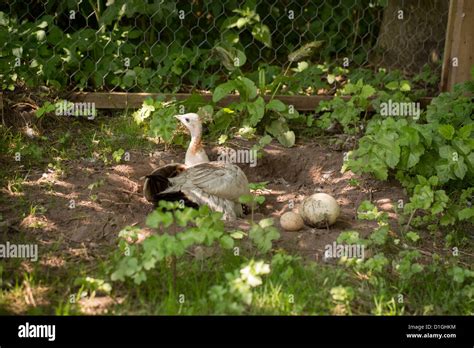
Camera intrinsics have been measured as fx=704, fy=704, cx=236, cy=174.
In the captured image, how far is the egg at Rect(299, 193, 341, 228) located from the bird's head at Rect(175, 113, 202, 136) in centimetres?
94

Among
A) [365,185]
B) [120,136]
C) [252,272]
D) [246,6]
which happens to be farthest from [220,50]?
[252,272]

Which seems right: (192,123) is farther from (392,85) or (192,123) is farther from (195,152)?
(392,85)

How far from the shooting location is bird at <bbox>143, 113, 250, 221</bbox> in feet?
13.2

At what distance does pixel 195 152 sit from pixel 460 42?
7.28ft

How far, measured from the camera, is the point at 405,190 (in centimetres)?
428

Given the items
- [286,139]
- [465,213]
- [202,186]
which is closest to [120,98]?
[286,139]

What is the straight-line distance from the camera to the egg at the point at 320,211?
3859 millimetres

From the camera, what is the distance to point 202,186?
4051mm

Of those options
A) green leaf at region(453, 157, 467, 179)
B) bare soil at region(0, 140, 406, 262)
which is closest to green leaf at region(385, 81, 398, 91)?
bare soil at region(0, 140, 406, 262)

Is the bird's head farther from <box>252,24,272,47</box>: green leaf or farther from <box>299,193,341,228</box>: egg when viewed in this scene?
<box>252,24,272,47</box>: green leaf

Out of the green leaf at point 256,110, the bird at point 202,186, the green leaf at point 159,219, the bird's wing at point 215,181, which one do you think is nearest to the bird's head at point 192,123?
the bird at point 202,186

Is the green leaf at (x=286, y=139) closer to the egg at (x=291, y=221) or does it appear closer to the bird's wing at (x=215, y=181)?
the bird's wing at (x=215, y=181)

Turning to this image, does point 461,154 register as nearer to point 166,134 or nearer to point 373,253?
point 373,253

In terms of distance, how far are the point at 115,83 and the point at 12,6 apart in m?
1.13
